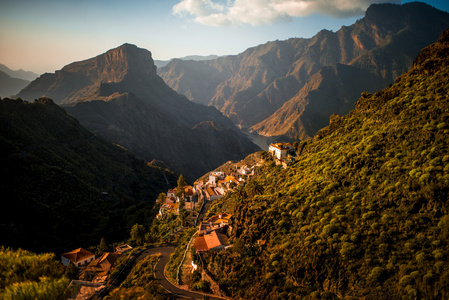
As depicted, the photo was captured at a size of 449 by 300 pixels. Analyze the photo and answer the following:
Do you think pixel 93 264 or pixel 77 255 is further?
pixel 77 255

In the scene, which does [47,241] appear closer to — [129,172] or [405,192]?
[129,172]

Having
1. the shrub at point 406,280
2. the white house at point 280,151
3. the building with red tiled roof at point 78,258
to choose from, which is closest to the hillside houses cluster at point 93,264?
the building with red tiled roof at point 78,258

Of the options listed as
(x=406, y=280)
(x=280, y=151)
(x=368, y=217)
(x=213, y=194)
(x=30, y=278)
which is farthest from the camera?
(x=213, y=194)

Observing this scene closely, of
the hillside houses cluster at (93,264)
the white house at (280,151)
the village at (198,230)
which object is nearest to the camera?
the village at (198,230)

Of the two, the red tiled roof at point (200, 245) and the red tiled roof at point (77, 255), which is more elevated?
the red tiled roof at point (200, 245)

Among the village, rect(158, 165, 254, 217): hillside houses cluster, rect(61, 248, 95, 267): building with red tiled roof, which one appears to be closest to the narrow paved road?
the village

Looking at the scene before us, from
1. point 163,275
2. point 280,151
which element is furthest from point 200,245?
point 280,151

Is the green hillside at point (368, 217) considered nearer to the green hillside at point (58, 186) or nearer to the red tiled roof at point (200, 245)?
the red tiled roof at point (200, 245)

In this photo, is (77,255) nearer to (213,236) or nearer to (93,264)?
(93,264)
